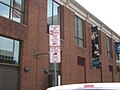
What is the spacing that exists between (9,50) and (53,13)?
621cm

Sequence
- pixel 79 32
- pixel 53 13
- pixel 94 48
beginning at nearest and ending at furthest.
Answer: pixel 53 13 → pixel 79 32 → pixel 94 48

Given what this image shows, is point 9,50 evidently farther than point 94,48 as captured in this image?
No

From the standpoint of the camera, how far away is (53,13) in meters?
19.8

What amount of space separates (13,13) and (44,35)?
3.10 meters

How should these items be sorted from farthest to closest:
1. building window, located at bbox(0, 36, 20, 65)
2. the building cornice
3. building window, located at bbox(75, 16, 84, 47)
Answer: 1. building window, located at bbox(75, 16, 84, 47)
2. the building cornice
3. building window, located at bbox(0, 36, 20, 65)

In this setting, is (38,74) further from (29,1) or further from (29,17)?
(29,1)

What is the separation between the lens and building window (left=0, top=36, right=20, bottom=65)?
14125 millimetres

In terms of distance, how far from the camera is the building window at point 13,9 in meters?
14.6

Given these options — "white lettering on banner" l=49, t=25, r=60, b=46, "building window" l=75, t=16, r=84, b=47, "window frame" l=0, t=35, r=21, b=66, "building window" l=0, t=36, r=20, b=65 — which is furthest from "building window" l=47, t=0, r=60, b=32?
"white lettering on banner" l=49, t=25, r=60, b=46

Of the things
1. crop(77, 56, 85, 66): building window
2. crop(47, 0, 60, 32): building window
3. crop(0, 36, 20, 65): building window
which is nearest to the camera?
crop(0, 36, 20, 65): building window

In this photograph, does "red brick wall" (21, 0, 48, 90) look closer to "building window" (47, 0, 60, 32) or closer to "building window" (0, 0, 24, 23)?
"building window" (0, 0, 24, 23)

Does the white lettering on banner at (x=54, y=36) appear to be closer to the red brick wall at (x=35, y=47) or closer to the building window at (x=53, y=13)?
the red brick wall at (x=35, y=47)

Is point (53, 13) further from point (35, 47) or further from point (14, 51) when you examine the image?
point (14, 51)

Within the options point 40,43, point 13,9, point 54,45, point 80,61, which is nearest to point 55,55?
point 54,45
